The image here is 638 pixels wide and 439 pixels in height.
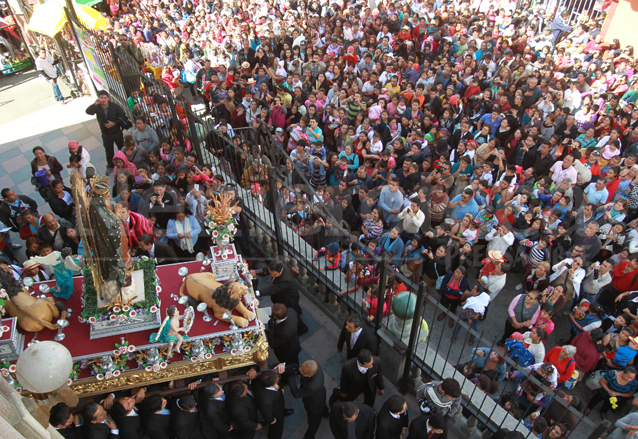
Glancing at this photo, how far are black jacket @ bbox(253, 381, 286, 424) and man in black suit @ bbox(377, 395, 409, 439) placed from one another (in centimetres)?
112

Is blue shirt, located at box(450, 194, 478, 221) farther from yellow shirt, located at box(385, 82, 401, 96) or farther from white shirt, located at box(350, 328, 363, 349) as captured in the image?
yellow shirt, located at box(385, 82, 401, 96)

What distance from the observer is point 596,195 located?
27.0 feet

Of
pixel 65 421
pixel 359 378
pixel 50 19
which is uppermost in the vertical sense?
pixel 50 19

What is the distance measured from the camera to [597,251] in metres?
7.45

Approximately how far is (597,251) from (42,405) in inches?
311

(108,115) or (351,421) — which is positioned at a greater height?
(108,115)

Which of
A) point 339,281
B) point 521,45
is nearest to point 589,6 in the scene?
point 521,45

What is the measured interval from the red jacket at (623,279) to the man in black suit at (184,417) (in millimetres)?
6387

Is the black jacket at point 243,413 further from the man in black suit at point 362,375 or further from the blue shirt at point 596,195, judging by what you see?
the blue shirt at point 596,195

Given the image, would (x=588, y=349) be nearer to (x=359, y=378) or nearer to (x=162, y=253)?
(x=359, y=378)

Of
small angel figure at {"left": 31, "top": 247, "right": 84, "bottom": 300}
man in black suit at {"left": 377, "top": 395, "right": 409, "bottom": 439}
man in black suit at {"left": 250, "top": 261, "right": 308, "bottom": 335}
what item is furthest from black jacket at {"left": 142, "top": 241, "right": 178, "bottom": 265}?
man in black suit at {"left": 377, "top": 395, "right": 409, "bottom": 439}

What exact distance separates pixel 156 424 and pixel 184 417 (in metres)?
0.32

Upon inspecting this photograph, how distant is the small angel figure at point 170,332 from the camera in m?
5.07

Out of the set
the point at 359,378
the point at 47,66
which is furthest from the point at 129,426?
the point at 47,66
